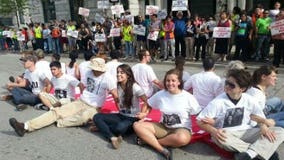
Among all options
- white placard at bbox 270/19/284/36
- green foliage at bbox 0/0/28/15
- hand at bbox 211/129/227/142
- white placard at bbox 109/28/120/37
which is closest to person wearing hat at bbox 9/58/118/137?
hand at bbox 211/129/227/142

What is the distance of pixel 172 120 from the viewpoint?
4637 millimetres

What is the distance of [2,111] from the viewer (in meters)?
7.27

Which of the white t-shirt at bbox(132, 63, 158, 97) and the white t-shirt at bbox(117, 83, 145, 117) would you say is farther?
the white t-shirt at bbox(132, 63, 158, 97)

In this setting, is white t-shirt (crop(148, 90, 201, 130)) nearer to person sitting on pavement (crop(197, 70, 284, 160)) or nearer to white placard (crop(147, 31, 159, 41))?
person sitting on pavement (crop(197, 70, 284, 160))

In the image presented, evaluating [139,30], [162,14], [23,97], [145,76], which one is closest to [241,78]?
[145,76]

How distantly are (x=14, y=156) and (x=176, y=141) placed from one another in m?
2.44

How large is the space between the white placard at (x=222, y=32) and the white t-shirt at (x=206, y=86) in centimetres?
543

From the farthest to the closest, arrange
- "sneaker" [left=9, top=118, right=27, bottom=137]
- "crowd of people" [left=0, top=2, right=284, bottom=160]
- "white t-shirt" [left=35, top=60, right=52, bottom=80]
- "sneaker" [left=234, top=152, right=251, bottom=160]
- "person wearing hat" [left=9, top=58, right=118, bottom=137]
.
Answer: "white t-shirt" [left=35, top=60, right=52, bottom=80], "person wearing hat" [left=9, top=58, right=118, bottom=137], "sneaker" [left=9, top=118, right=27, bottom=137], "crowd of people" [left=0, top=2, right=284, bottom=160], "sneaker" [left=234, top=152, right=251, bottom=160]

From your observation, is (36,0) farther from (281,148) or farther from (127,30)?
(281,148)

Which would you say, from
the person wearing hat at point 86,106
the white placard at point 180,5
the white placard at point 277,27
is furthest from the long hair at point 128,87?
the white placard at point 180,5

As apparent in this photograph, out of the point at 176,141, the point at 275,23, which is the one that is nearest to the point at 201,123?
the point at 176,141

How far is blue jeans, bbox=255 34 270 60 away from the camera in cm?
1040

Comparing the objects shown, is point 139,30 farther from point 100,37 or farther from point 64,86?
point 64,86

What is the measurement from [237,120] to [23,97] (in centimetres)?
495
